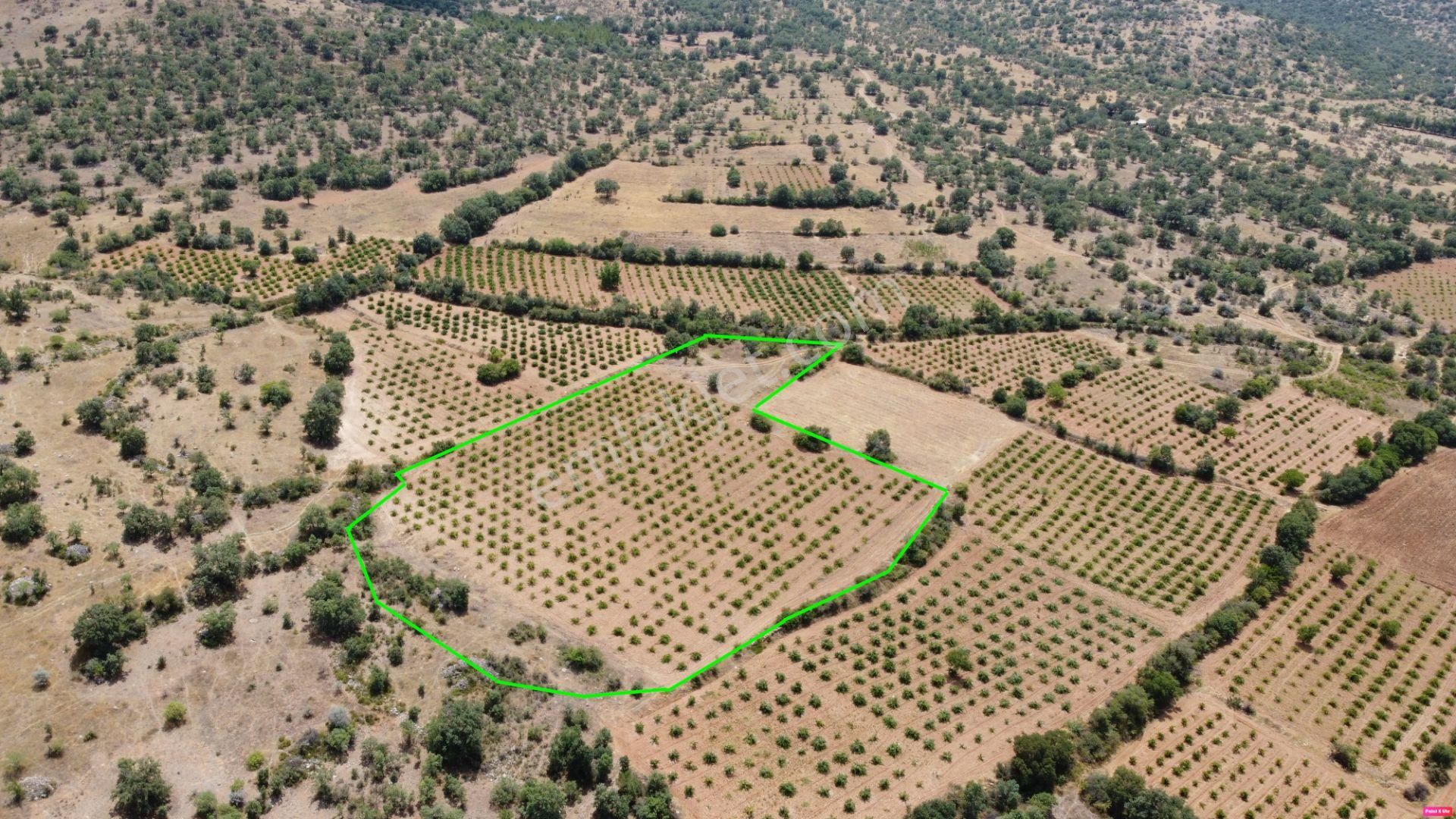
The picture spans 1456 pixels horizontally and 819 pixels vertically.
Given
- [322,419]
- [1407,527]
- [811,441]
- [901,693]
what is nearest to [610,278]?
[811,441]

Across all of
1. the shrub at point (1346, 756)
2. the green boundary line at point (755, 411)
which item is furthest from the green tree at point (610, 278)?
the shrub at point (1346, 756)

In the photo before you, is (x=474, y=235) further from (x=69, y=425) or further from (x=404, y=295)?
(x=69, y=425)

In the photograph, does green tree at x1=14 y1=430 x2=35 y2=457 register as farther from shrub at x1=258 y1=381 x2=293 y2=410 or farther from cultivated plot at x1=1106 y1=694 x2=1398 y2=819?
cultivated plot at x1=1106 y1=694 x2=1398 y2=819

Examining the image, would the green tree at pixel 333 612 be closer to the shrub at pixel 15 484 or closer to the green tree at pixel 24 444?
the shrub at pixel 15 484

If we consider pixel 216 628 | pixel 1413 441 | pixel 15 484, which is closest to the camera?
pixel 216 628

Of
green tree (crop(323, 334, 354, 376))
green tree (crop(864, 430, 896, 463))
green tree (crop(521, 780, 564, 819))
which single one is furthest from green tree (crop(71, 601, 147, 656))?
green tree (crop(864, 430, 896, 463))

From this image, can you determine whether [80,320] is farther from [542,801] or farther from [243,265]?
[542,801]

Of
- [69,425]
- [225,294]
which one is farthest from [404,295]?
[69,425]
